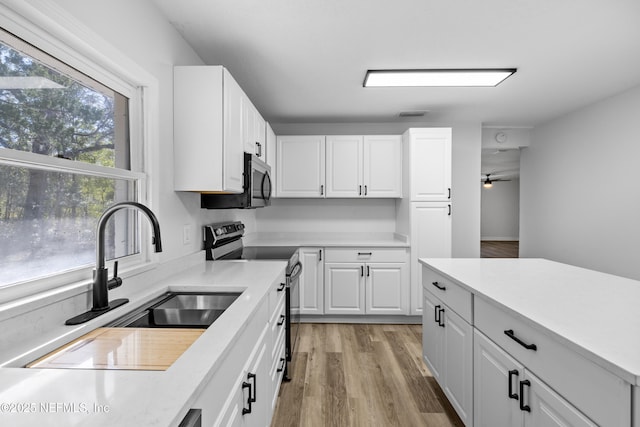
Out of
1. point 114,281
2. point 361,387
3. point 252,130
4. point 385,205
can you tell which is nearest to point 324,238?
point 385,205

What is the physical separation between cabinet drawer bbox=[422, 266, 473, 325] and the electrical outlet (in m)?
1.66

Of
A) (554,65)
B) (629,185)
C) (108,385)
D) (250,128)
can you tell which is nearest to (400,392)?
(108,385)

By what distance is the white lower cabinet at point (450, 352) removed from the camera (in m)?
1.53

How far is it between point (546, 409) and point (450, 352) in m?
0.76

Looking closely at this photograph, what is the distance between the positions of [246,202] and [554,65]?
270 centimetres

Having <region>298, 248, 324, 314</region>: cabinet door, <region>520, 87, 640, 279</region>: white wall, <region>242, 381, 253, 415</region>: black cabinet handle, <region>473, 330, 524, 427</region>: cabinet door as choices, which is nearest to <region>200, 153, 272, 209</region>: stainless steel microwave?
<region>298, 248, 324, 314</region>: cabinet door

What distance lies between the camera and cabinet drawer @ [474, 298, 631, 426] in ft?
2.52

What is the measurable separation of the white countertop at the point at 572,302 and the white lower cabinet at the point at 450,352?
0.26 metres

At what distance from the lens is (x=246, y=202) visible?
221 cm

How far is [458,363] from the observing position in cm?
164

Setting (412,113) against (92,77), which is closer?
(92,77)

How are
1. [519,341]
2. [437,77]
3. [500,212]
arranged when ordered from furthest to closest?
[500,212] < [437,77] < [519,341]

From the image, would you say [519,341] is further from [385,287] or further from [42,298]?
[385,287]

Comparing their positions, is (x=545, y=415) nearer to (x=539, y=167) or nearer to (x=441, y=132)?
(x=441, y=132)
